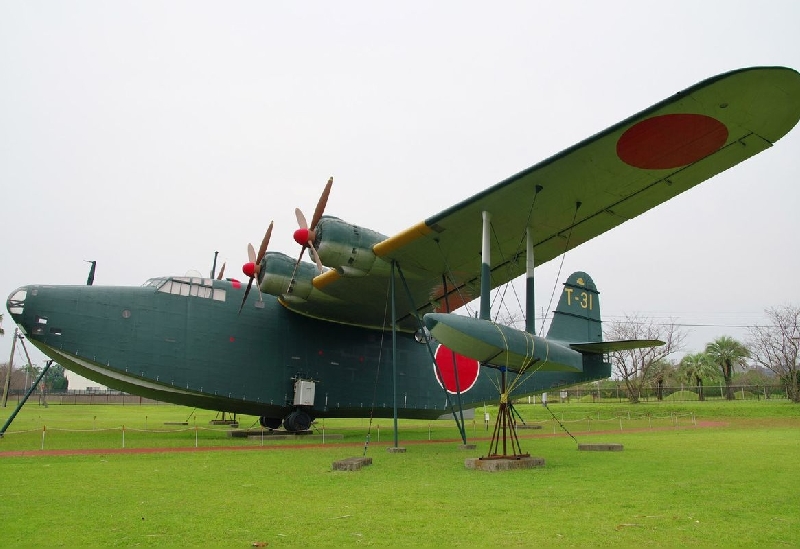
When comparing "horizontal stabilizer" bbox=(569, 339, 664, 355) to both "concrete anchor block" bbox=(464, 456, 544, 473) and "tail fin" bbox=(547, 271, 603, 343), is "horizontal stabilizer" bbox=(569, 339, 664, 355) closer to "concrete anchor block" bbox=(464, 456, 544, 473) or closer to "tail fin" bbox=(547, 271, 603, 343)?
"tail fin" bbox=(547, 271, 603, 343)

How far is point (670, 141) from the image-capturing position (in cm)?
1073

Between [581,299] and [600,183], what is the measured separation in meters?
9.55

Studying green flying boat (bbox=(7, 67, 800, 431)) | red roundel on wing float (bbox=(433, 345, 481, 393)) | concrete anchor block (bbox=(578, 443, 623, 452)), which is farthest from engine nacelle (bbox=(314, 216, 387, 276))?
red roundel on wing float (bbox=(433, 345, 481, 393))

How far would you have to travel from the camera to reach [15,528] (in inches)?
217

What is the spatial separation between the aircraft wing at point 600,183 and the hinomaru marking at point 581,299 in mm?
4793

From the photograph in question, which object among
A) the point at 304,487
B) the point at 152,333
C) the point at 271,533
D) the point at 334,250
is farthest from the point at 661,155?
the point at 152,333

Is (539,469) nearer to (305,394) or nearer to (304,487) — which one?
(304,487)

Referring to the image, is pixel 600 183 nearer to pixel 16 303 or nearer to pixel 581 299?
pixel 581 299

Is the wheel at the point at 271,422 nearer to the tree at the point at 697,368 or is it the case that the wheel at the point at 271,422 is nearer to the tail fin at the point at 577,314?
the tail fin at the point at 577,314

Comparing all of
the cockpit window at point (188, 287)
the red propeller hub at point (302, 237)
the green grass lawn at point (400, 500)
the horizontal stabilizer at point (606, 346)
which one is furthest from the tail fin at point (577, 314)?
the cockpit window at point (188, 287)

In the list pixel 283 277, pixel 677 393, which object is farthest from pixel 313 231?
pixel 677 393

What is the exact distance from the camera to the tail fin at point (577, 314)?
20234 millimetres

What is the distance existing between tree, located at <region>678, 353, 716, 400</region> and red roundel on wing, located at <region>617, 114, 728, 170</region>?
2127 inches

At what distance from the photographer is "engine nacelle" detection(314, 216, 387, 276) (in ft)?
46.1
